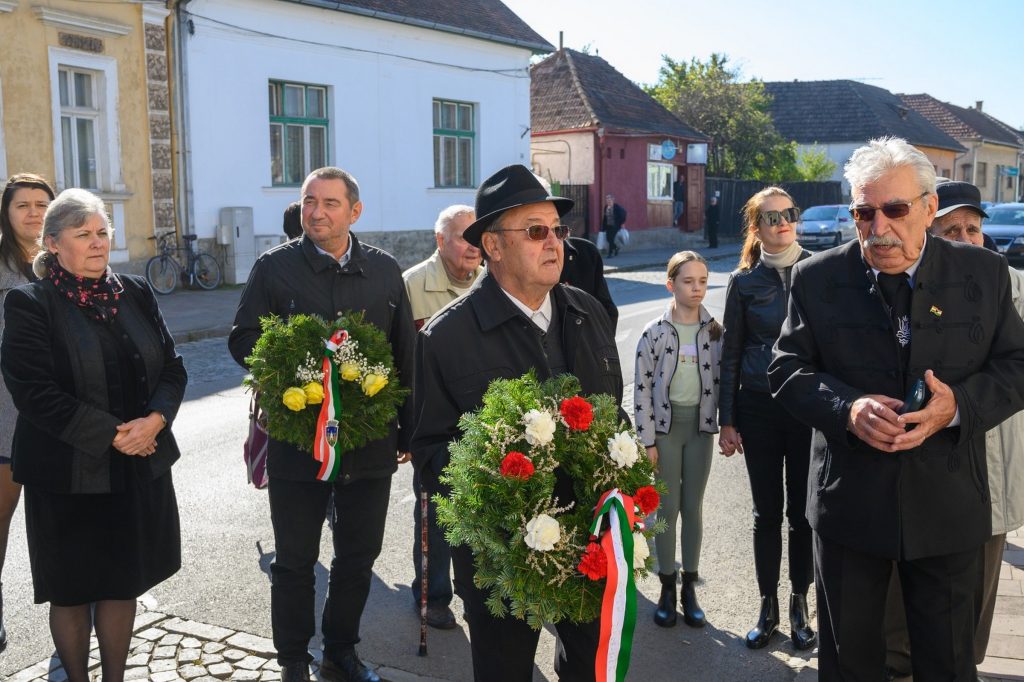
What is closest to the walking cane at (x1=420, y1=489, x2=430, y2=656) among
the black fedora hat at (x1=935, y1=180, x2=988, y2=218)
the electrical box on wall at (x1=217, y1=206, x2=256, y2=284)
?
the black fedora hat at (x1=935, y1=180, x2=988, y2=218)

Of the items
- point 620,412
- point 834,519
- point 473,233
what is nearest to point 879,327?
point 834,519

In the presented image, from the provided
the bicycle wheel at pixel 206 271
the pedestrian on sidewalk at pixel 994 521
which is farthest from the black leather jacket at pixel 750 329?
the bicycle wheel at pixel 206 271

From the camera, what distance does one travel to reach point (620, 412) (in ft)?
10.7

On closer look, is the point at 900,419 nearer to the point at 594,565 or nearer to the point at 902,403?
the point at 902,403

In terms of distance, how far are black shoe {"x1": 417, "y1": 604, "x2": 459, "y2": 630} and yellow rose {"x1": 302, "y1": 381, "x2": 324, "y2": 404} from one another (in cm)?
149

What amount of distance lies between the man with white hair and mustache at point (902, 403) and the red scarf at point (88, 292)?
265 cm

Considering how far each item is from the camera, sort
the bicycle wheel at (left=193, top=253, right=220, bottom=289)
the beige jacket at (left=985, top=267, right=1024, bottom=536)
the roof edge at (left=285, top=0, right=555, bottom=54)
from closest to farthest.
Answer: the beige jacket at (left=985, top=267, right=1024, bottom=536), the bicycle wheel at (left=193, top=253, right=220, bottom=289), the roof edge at (left=285, top=0, right=555, bottom=54)

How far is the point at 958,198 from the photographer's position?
177 inches

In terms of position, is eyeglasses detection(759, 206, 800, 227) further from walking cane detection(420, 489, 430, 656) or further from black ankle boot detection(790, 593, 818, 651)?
walking cane detection(420, 489, 430, 656)

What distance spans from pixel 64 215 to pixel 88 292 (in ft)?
1.03

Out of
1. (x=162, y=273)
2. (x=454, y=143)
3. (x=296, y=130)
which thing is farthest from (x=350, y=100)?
(x=162, y=273)

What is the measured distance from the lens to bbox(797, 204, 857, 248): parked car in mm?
31750

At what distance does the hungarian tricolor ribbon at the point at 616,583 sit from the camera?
271 centimetres

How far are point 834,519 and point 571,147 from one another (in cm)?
3039
